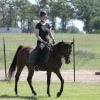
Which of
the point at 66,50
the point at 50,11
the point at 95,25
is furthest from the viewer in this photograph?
the point at 50,11

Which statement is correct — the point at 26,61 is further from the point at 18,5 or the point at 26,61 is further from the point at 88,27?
the point at 18,5

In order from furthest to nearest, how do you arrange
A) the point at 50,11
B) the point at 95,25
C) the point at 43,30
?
the point at 50,11, the point at 95,25, the point at 43,30

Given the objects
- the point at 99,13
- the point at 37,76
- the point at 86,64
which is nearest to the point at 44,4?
the point at 99,13

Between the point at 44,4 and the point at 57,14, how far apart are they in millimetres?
8662

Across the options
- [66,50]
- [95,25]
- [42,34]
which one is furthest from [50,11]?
[66,50]

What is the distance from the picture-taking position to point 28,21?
10644 centimetres

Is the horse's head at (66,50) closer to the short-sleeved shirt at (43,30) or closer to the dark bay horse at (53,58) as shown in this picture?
the dark bay horse at (53,58)

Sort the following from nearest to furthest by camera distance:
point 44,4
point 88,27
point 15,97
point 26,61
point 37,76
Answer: point 15,97 → point 26,61 → point 37,76 → point 88,27 → point 44,4

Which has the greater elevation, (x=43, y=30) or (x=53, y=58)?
(x=43, y=30)

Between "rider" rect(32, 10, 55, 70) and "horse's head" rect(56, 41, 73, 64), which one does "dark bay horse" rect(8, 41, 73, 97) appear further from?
"rider" rect(32, 10, 55, 70)

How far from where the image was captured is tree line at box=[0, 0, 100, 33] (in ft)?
339

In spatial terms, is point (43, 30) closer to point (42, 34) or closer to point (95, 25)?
point (42, 34)

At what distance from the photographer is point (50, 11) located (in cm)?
10412

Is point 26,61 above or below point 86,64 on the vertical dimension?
above
